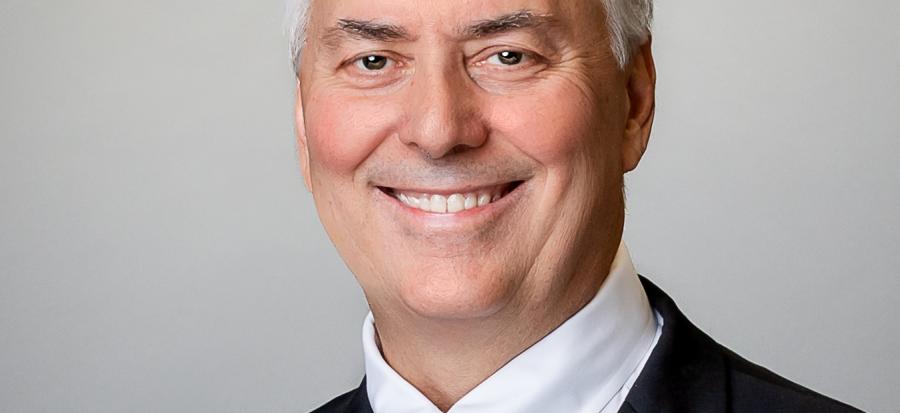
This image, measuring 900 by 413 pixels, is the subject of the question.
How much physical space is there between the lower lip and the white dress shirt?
28 centimetres

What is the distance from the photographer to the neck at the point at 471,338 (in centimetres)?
357

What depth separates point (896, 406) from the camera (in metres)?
6.02

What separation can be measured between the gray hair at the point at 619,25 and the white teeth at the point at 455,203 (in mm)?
415

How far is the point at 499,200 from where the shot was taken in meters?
3.51

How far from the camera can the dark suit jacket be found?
3561 millimetres

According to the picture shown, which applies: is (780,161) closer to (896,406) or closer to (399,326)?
(896,406)

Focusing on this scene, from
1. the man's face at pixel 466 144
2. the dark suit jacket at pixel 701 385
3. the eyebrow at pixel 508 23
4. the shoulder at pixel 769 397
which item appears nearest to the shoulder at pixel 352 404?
the man's face at pixel 466 144

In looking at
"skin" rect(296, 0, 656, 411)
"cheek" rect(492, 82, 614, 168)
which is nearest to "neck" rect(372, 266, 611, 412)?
"skin" rect(296, 0, 656, 411)

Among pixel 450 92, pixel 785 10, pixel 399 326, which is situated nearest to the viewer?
pixel 450 92

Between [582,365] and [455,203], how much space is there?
0.40m

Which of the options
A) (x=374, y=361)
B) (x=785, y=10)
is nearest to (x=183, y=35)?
(x=785, y=10)

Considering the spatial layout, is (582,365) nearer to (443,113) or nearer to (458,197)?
(458,197)

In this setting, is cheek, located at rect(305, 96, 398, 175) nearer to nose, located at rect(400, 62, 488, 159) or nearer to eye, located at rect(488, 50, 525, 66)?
nose, located at rect(400, 62, 488, 159)

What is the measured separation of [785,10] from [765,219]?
2.17 feet
